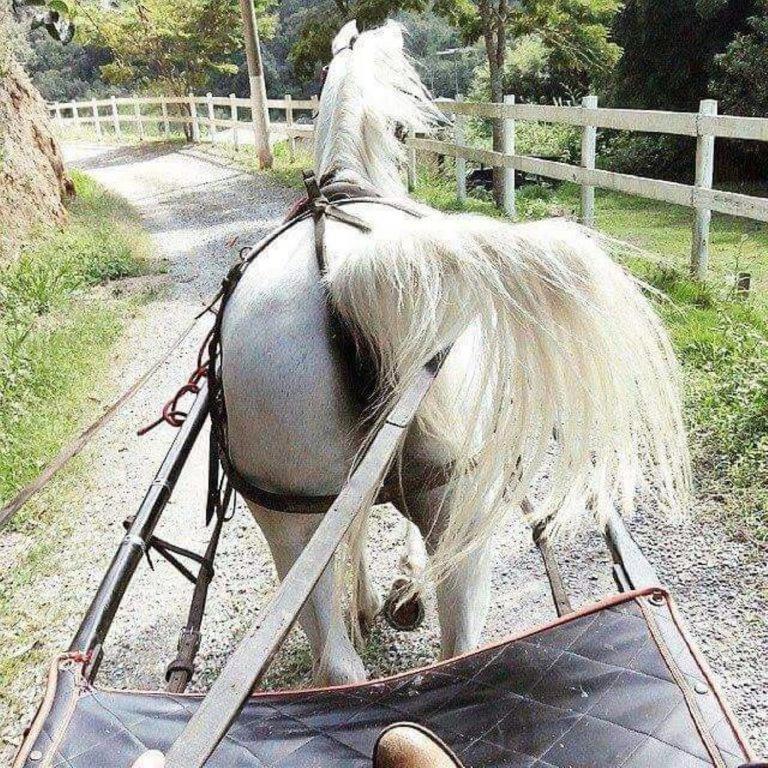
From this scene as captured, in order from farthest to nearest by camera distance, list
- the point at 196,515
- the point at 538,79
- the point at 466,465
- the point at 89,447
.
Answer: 1. the point at 538,79
2. the point at 89,447
3. the point at 196,515
4. the point at 466,465

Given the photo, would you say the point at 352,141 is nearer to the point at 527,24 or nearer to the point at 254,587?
the point at 254,587

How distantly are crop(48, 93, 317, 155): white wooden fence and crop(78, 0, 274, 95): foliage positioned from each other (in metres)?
0.84

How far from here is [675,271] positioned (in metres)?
5.18

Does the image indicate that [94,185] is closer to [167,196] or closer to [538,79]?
[167,196]

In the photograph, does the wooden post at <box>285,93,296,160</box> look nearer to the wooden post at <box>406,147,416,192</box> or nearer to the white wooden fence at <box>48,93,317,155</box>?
the white wooden fence at <box>48,93,317,155</box>

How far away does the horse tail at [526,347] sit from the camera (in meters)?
1.31

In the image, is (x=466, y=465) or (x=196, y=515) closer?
(x=466, y=465)

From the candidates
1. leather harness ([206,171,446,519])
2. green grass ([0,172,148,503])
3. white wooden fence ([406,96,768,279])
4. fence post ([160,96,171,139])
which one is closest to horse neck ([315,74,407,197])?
leather harness ([206,171,446,519])

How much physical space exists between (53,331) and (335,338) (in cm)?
485

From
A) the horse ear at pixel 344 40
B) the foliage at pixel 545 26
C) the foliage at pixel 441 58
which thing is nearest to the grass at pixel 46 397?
the horse ear at pixel 344 40

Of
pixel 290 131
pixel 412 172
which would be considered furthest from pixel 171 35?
pixel 412 172

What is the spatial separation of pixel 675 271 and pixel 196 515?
351 centimetres

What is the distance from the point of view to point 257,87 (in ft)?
46.9

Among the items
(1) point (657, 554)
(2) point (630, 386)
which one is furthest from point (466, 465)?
(1) point (657, 554)
